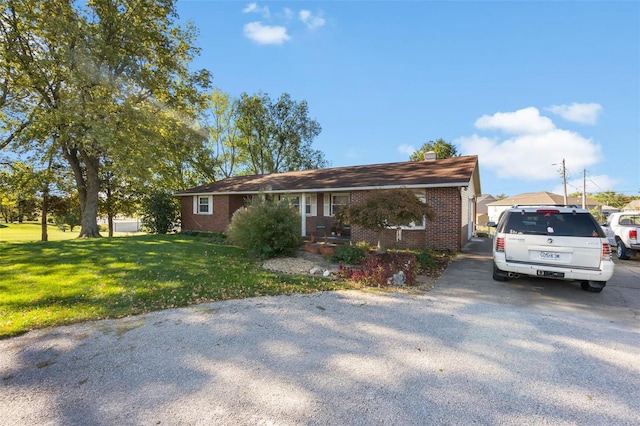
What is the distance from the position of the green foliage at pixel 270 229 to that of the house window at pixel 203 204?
949 cm

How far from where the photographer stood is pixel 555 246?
570 centimetres

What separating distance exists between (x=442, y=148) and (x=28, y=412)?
32.4 metres

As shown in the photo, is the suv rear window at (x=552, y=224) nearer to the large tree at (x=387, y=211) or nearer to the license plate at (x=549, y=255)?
the license plate at (x=549, y=255)

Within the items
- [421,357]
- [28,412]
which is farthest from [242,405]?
[421,357]

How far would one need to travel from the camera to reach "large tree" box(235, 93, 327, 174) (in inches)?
1240

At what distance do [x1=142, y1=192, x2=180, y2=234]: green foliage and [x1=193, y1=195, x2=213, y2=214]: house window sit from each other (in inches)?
68.0

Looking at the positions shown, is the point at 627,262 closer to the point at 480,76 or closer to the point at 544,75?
the point at 544,75

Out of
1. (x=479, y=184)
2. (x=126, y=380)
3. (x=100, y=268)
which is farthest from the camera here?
(x=479, y=184)

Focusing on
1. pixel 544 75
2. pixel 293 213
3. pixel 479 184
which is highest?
pixel 544 75

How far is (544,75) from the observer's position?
12656mm

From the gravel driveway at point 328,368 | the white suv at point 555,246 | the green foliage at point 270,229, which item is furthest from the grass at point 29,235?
the white suv at point 555,246

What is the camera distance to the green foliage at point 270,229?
1009cm

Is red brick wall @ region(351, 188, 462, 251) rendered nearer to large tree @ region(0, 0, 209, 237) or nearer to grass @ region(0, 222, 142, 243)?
large tree @ region(0, 0, 209, 237)

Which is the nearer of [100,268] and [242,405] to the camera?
[242,405]
